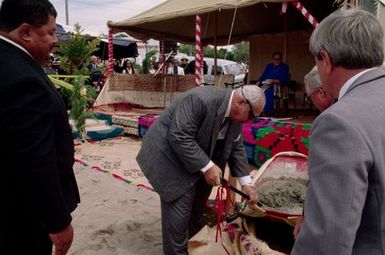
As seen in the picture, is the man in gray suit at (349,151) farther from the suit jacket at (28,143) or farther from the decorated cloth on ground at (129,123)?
the decorated cloth on ground at (129,123)

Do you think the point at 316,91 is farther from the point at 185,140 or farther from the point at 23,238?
the point at 23,238

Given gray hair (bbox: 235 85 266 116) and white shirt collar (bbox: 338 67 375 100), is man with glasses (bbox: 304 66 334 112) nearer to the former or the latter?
gray hair (bbox: 235 85 266 116)

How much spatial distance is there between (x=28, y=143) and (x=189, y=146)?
49.8 inches

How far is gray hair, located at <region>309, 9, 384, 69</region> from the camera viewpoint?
1074mm

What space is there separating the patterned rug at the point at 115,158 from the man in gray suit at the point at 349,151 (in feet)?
13.4

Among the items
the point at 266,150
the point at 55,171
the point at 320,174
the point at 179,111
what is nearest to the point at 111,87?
the point at 266,150

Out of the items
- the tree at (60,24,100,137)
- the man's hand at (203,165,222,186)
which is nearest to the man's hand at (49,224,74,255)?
the man's hand at (203,165,222,186)

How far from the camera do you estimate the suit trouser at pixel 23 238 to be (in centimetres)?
165

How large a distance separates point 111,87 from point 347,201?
34.2 feet

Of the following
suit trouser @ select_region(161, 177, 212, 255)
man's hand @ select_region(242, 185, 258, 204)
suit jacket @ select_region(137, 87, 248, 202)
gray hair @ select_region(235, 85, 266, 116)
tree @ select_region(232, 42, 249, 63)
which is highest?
tree @ select_region(232, 42, 249, 63)

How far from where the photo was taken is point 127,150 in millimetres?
7414

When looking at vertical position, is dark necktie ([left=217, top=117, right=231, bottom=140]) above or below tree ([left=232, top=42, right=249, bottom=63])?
below

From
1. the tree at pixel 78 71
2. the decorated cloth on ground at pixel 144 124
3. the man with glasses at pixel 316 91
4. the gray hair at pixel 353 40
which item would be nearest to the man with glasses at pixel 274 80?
the decorated cloth on ground at pixel 144 124

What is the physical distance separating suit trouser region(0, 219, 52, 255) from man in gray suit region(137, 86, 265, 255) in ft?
3.56
